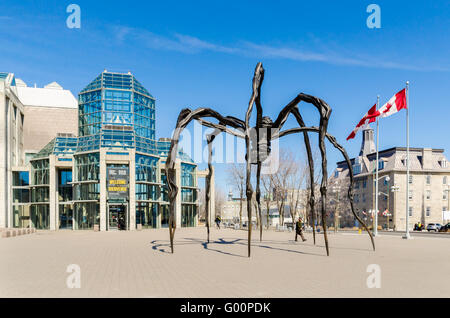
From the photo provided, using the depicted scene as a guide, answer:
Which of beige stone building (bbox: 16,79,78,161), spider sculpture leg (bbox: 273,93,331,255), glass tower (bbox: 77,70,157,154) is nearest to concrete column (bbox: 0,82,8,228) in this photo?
glass tower (bbox: 77,70,157,154)

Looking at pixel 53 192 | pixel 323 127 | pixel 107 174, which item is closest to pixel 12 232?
pixel 107 174

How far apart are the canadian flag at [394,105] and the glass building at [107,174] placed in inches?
1099

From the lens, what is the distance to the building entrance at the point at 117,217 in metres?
43.7

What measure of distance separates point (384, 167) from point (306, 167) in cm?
3638

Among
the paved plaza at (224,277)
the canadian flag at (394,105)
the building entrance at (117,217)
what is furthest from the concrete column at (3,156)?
the canadian flag at (394,105)

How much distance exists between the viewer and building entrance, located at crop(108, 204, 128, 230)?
43675 mm

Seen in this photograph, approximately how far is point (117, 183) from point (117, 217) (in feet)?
16.6

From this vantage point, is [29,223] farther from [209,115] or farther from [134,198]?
[209,115]

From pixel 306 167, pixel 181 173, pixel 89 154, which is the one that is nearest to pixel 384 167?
pixel 306 167

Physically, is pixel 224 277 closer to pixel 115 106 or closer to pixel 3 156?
pixel 115 106

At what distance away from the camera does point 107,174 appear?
42.3 metres

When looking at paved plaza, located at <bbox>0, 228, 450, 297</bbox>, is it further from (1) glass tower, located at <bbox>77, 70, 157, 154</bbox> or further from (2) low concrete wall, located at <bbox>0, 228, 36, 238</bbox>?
(1) glass tower, located at <bbox>77, 70, 157, 154</bbox>

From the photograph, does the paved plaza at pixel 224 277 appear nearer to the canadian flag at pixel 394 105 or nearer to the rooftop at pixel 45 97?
the canadian flag at pixel 394 105

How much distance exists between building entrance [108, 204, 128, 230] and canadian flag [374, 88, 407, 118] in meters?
30.2
